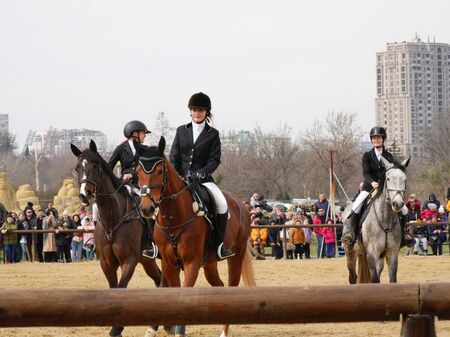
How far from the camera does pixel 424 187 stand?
6512cm

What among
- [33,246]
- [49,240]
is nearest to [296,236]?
[49,240]

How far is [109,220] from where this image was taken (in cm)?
1275

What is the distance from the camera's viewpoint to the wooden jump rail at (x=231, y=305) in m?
5.78

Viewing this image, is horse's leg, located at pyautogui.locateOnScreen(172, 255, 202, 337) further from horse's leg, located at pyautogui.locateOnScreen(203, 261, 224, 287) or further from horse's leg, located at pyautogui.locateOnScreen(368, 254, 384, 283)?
horse's leg, located at pyautogui.locateOnScreen(368, 254, 384, 283)

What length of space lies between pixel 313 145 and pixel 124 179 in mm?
65128

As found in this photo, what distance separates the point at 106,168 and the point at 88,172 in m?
0.38

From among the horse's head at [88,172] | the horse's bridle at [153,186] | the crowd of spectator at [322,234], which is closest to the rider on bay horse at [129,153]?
the horse's head at [88,172]

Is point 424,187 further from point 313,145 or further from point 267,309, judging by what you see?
point 267,309

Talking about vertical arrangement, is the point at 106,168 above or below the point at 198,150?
below

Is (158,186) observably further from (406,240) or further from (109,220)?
(406,240)

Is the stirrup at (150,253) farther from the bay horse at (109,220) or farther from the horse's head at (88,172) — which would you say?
the horse's head at (88,172)

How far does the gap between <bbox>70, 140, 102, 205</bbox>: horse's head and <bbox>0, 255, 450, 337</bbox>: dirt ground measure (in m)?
1.93

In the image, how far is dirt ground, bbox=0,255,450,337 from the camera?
496 inches

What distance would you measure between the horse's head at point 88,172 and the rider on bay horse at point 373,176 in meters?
4.44
